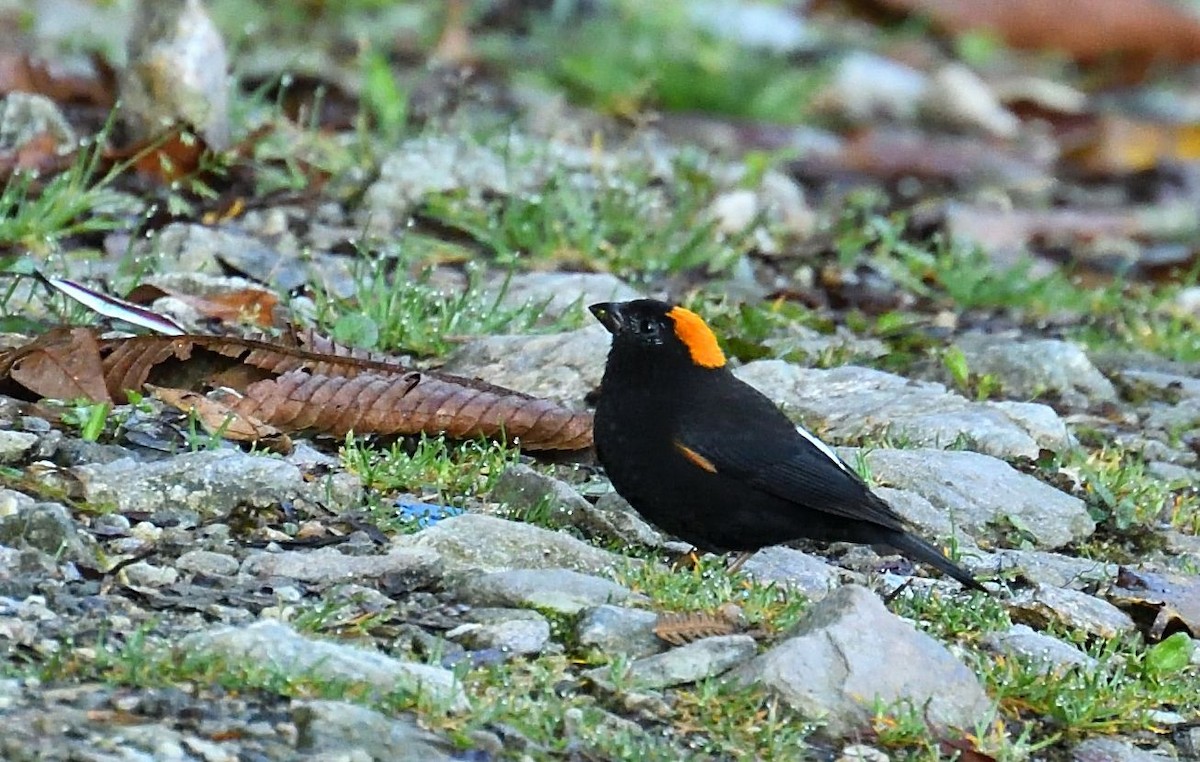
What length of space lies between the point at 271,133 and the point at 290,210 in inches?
12.4

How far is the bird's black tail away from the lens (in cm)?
470

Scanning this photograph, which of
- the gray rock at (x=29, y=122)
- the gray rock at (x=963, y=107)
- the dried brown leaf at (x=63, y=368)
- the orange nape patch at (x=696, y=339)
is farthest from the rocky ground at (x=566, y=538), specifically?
the gray rock at (x=963, y=107)

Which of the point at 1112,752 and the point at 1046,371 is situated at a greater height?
the point at 1046,371

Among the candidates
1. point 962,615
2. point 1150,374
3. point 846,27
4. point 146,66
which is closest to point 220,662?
point 962,615

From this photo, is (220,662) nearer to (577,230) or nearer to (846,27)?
(577,230)

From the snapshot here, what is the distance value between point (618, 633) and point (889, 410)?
2244 mm

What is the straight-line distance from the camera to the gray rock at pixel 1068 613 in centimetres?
472

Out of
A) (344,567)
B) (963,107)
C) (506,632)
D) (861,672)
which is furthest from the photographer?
(963,107)

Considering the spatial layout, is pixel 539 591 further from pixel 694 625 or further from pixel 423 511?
pixel 423 511

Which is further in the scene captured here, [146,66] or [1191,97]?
[1191,97]

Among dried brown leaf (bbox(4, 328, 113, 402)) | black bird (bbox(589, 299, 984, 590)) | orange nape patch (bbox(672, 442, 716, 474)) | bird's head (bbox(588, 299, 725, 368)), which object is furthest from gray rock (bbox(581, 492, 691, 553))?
dried brown leaf (bbox(4, 328, 113, 402))

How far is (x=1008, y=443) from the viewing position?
234 inches

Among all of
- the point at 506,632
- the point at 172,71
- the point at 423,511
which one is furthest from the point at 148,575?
the point at 172,71

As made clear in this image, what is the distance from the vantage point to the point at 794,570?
16.2 ft
